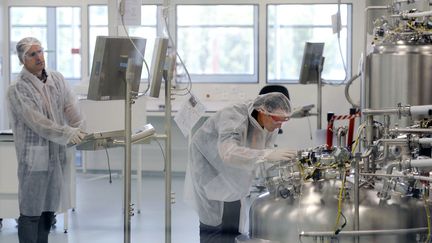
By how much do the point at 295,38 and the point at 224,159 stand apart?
16.0ft

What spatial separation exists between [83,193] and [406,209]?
426 centimetres

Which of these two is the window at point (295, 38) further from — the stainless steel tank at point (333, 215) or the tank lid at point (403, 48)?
the stainless steel tank at point (333, 215)

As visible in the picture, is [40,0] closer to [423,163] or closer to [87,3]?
Answer: [87,3]

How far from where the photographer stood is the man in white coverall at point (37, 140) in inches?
148

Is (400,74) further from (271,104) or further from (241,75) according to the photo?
(241,75)

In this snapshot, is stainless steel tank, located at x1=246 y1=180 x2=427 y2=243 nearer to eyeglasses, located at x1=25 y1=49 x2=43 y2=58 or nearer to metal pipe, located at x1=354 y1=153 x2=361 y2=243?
metal pipe, located at x1=354 y1=153 x2=361 y2=243

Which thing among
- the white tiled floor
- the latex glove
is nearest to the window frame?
the white tiled floor

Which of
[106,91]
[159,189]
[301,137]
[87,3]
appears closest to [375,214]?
[106,91]

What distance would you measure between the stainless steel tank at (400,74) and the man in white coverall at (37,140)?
1502mm

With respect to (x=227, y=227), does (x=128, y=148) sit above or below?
above

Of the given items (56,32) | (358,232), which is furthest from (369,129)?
(56,32)

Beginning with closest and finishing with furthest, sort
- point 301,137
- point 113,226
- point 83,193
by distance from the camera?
point 113,226
point 83,193
point 301,137

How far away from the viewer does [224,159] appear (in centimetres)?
320

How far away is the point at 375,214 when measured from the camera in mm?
2648
